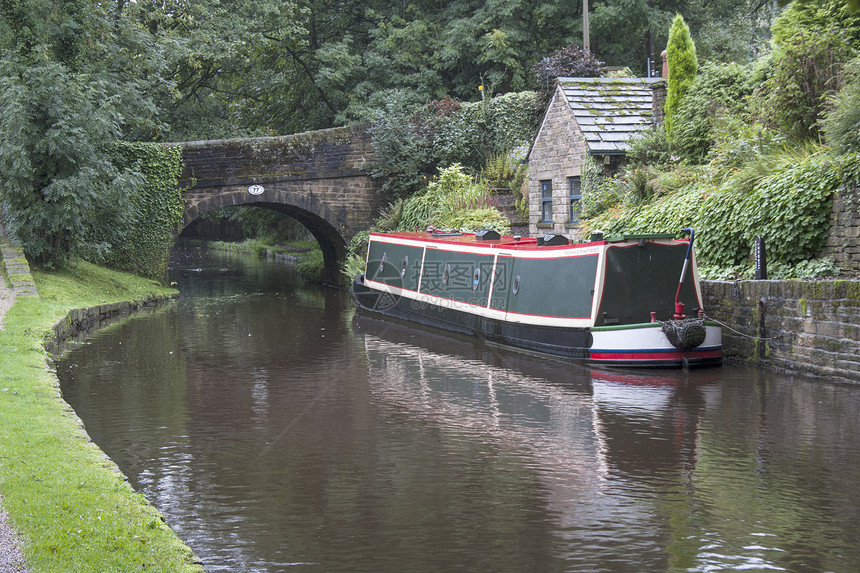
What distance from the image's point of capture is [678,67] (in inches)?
623

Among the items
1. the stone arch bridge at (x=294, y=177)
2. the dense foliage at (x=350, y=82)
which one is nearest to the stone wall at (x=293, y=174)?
the stone arch bridge at (x=294, y=177)

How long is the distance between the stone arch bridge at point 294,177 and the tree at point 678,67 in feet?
28.2

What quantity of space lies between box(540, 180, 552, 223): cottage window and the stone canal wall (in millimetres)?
7558

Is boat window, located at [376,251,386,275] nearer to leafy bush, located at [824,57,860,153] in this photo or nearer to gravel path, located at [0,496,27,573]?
leafy bush, located at [824,57,860,153]

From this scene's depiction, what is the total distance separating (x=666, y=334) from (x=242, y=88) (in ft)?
74.1

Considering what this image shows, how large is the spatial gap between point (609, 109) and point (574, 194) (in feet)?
5.89

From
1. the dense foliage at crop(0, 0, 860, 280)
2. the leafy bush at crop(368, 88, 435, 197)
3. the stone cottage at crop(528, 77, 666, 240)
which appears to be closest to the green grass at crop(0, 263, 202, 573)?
the dense foliage at crop(0, 0, 860, 280)

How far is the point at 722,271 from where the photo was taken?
1121 centimetres

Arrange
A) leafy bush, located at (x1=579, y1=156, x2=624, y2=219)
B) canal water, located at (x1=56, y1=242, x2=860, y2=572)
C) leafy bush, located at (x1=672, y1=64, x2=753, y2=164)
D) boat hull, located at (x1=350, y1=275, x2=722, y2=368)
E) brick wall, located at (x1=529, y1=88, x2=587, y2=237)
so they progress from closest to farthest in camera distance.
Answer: canal water, located at (x1=56, y1=242, x2=860, y2=572) < boat hull, located at (x1=350, y1=275, x2=722, y2=368) < leafy bush, located at (x1=672, y1=64, x2=753, y2=164) < leafy bush, located at (x1=579, y1=156, x2=624, y2=219) < brick wall, located at (x1=529, y1=88, x2=587, y2=237)

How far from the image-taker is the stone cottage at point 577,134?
1680 cm

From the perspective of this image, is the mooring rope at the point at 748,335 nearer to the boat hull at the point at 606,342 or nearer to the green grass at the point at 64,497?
the boat hull at the point at 606,342

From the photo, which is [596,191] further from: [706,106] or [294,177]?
[294,177]

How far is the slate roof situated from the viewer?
16.7 metres

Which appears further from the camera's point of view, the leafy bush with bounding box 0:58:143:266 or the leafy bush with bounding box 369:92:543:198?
the leafy bush with bounding box 369:92:543:198
